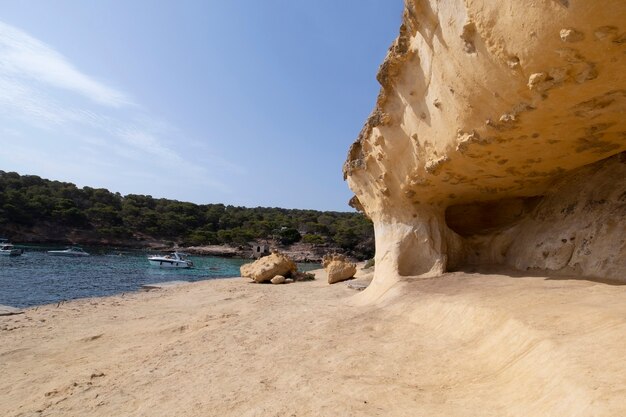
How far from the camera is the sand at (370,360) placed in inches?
128

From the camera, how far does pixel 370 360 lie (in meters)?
5.07

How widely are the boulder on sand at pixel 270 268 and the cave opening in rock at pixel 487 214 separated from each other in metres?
12.4

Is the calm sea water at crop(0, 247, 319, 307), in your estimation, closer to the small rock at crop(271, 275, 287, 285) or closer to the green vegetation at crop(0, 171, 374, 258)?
the small rock at crop(271, 275, 287, 285)

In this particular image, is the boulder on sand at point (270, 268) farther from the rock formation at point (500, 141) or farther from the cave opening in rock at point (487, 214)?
the cave opening in rock at point (487, 214)

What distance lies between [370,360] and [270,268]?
16.3 metres

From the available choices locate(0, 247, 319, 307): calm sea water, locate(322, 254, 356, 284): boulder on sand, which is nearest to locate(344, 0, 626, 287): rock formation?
locate(322, 254, 356, 284): boulder on sand

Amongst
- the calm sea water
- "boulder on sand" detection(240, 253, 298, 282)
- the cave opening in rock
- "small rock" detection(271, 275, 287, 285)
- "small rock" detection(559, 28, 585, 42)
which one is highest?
"small rock" detection(559, 28, 585, 42)

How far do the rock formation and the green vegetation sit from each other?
144ft

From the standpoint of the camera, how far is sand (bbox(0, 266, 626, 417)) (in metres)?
3.26

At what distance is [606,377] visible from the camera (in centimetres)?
266

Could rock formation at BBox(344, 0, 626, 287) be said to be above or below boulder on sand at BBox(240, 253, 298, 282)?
above

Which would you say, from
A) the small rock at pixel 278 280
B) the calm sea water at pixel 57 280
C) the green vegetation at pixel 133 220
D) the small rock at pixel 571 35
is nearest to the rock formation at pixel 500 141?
the small rock at pixel 571 35

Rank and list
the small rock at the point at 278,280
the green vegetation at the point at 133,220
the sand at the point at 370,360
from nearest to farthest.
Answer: the sand at the point at 370,360 < the small rock at the point at 278,280 < the green vegetation at the point at 133,220

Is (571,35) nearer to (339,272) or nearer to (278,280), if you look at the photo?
(339,272)
